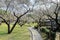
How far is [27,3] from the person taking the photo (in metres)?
27.6

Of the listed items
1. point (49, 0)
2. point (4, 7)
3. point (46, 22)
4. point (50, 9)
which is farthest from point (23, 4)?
point (46, 22)

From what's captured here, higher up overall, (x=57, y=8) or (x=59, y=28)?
(x=57, y=8)

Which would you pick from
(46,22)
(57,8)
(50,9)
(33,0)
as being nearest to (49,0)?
(57,8)

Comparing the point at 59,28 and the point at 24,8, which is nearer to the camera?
the point at 59,28

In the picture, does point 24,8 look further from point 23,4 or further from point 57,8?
point 57,8

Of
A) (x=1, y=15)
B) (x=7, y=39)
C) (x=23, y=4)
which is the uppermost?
(x=23, y=4)

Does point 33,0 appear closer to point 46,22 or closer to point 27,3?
point 27,3

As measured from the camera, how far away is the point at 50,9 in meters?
24.9

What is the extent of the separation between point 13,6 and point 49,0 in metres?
8.35

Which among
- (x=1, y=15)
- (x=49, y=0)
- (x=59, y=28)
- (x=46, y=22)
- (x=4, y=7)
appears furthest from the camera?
(x=46, y=22)

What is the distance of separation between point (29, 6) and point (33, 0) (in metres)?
1.52

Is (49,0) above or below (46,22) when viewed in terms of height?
above

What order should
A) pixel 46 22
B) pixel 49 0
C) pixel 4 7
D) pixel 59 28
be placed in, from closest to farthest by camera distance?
pixel 49 0, pixel 59 28, pixel 4 7, pixel 46 22

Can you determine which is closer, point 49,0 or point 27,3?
point 49,0
